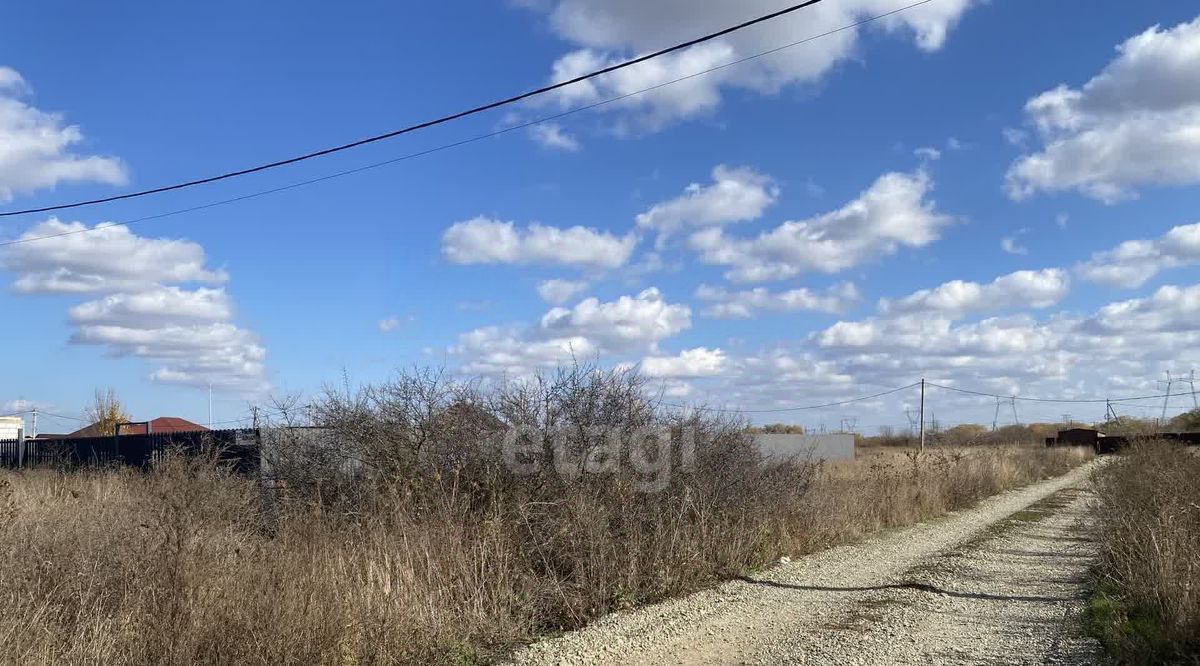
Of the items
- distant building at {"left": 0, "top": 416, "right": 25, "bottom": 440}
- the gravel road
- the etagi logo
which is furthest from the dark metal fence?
distant building at {"left": 0, "top": 416, "right": 25, "bottom": 440}

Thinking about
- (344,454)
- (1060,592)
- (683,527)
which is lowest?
(1060,592)

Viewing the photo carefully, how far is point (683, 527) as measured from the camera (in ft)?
35.3

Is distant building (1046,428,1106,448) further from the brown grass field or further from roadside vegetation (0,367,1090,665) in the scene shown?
the brown grass field

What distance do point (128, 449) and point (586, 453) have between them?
709 inches

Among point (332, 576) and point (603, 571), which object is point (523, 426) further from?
point (332, 576)

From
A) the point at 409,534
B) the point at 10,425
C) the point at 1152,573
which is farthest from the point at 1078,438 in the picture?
the point at 10,425

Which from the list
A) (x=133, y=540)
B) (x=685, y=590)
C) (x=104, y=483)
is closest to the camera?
(x=133, y=540)

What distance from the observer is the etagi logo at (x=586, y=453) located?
35.2ft

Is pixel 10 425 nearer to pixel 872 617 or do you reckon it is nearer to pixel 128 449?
pixel 128 449

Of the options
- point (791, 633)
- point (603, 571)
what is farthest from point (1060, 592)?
point (603, 571)

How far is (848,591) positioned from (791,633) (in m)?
2.33

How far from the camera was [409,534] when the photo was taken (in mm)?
8680

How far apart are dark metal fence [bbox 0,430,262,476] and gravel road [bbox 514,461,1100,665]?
291 inches

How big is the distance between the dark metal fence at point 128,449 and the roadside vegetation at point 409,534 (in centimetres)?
111
